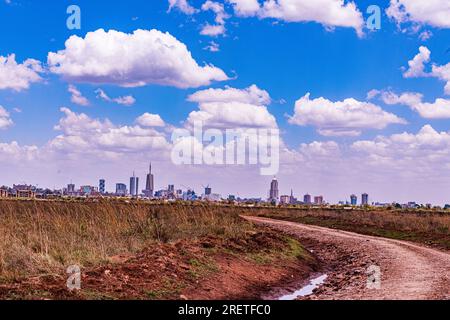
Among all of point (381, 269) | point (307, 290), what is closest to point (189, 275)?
point (307, 290)

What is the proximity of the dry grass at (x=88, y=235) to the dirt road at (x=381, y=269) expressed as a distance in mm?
5181

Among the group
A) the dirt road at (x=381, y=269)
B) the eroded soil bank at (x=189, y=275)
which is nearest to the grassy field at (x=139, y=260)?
the eroded soil bank at (x=189, y=275)

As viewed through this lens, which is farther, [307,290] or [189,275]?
[307,290]

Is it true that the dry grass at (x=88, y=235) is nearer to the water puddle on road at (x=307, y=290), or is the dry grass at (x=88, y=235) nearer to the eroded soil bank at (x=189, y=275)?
the eroded soil bank at (x=189, y=275)

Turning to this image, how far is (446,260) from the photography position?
896 inches

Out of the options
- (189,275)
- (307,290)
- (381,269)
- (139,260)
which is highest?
(139,260)

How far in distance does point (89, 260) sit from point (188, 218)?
657 inches

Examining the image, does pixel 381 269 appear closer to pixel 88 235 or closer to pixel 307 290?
pixel 307 290

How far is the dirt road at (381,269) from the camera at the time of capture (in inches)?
584

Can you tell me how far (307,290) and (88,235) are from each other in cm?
847

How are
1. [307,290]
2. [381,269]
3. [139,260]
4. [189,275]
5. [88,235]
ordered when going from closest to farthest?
[189,275] < [139,260] < [307,290] < [381,269] < [88,235]

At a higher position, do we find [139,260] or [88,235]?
[88,235]

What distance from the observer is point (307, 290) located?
1805cm
